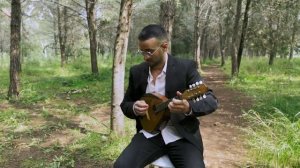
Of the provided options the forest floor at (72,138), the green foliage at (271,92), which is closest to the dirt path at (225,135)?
the forest floor at (72,138)

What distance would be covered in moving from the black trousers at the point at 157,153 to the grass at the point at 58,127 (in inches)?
74.7

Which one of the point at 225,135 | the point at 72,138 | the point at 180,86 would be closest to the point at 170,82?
the point at 180,86

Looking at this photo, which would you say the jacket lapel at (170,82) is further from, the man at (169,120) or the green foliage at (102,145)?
the green foliage at (102,145)

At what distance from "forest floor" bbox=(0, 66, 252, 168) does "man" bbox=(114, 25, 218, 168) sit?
185 centimetres

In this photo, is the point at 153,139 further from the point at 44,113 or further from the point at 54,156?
the point at 44,113

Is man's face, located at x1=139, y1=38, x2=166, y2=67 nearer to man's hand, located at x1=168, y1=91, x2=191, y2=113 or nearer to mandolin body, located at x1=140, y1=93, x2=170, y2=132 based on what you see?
mandolin body, located at x1=140, y1=93, x2=170, y2=132

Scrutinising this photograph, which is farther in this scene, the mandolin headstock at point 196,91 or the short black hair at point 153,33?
the short black hair at point 153,33

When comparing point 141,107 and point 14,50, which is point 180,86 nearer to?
point 141,107

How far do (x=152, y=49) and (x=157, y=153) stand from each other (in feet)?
3.35

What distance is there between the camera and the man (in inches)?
138

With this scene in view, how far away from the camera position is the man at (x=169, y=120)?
138 inches

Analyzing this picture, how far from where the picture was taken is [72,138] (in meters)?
6.82

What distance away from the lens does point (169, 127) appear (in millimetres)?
3615

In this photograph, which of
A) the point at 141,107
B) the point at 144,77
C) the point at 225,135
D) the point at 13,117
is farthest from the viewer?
the point at 13,117
